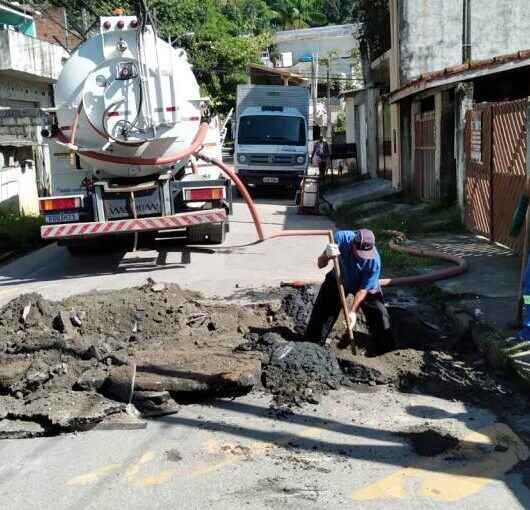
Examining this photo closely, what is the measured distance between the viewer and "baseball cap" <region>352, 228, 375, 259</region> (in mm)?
6293

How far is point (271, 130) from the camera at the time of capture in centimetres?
2330

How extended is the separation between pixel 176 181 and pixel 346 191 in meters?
13.3

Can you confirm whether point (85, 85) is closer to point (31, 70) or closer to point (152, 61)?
point (152, 61)

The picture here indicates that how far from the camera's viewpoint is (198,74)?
136 feet

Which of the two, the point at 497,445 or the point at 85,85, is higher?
the point at 85,85

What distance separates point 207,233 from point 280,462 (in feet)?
27.2

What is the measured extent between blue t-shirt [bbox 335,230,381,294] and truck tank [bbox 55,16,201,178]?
4.87 m

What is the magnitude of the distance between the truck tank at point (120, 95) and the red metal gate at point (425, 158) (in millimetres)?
7483

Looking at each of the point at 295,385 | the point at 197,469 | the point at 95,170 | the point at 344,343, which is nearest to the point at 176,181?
the point at 95,170

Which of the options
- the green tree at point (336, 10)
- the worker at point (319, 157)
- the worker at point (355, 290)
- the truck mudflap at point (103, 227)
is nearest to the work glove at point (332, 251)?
the worker at point (355, 290)

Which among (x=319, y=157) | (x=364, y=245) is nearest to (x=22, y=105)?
(x=319, y=157)

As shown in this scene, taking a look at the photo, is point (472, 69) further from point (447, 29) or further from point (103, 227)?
point (103, 227)

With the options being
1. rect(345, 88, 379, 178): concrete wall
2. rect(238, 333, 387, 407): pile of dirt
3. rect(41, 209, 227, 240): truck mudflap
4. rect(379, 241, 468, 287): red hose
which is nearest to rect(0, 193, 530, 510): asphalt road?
rect(238, 333, 387, 407): pile of dirt

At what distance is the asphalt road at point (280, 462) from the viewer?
402 cm
